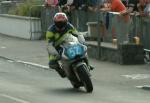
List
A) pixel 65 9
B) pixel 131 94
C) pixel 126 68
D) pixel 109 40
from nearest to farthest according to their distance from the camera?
pixel 131 94, pixel 126 68, pixel 109 40, pixel 65 9

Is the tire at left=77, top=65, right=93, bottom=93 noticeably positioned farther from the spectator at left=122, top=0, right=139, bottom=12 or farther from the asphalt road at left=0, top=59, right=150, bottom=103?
the spectator at left=122, top=0, right=139, bottom=12

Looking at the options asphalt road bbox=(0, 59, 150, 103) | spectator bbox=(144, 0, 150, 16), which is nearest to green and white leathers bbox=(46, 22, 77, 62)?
asphalt road bbox=(0, 59, 150, 103)

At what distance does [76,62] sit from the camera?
48.2 feet

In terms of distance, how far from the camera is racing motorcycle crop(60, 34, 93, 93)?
1449 centimetres

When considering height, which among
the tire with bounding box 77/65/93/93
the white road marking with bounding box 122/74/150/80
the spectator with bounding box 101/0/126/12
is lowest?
the white road marking with bounding box 122/74/150/80

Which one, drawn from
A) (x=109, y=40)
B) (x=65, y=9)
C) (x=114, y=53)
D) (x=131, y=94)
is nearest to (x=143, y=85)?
(x=131, y=94)

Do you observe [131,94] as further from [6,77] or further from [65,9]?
[65,9]

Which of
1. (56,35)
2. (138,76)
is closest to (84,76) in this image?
(56,35)

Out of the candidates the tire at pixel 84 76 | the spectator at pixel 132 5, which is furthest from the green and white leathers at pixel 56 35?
the spectator at pixel 132 5

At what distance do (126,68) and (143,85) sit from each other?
338 centimetres

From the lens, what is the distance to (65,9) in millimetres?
26625

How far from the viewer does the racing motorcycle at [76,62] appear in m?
14.5

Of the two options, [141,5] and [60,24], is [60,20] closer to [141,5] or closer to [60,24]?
[60,24]

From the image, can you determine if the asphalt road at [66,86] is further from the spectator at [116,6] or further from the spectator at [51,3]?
the spectator at [51,3]
